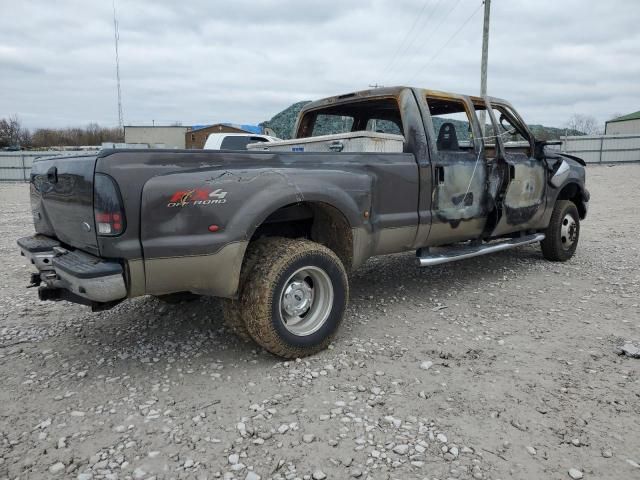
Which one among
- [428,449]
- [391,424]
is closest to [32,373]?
[391,424]

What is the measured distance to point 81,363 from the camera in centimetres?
335

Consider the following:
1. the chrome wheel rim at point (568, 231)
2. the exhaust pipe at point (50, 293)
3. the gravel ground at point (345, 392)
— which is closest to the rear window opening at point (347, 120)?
the gravel ground at point (345, 392)

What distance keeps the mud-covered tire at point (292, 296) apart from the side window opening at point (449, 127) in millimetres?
1815

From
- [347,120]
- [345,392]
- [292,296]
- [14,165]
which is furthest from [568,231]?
[14,165]

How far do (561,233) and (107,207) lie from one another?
528 centimetres

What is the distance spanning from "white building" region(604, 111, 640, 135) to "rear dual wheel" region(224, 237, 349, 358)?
161ft

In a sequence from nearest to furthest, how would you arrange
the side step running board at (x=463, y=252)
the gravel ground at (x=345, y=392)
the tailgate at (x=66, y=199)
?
the gravel ground at (x=345, y=392)
the tailgate at (x=66, y=199)
the side step running board at (x=463, y=252)

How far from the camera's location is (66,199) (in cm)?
300

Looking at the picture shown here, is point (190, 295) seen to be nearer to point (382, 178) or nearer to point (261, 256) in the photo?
point (261, 256)

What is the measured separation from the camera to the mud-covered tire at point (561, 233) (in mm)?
5926

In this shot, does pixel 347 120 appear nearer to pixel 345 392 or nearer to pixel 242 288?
pixel 242 288

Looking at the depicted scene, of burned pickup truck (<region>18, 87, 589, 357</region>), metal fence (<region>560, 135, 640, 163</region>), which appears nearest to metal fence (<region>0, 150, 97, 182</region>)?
burned pickup truck (<region>18, 87, 589, 357</region>)

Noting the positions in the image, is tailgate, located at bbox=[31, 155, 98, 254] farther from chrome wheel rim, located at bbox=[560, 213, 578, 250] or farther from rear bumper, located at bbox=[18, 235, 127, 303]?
chrome wheel rim, located at bbox=[560, 213, 578, 250]

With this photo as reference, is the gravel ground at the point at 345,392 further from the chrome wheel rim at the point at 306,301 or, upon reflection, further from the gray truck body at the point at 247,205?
the gray truck body at the point at 247,205
